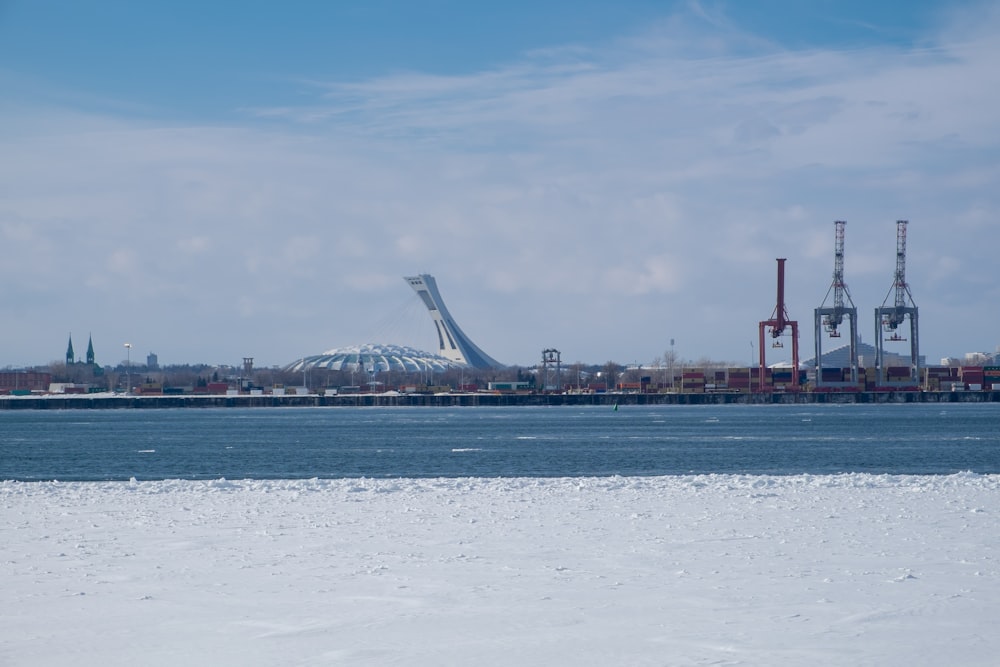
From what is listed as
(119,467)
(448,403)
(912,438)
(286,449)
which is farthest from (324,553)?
(448,403)

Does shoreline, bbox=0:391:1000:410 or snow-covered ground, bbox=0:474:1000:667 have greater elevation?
snow-covered ground, bbox=0:474:1000:667

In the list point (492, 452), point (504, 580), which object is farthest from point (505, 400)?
point (504, 580)

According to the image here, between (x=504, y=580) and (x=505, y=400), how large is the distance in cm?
11305

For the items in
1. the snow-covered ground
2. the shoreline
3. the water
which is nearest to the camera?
the snow-covered ground

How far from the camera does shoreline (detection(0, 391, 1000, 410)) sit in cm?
11862

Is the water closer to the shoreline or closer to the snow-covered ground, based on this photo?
the snow-covered ground

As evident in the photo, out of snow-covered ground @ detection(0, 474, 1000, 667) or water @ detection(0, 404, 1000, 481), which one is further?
water @ detection(0, 404, 1000, 481)

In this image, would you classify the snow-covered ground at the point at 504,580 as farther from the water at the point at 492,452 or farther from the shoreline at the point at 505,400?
the shoreline at the point at 505,400

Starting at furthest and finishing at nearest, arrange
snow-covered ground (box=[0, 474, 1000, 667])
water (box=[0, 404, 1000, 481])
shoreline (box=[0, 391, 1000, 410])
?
shoreline (box=[0, 391, 1000, 410]) < water (box=[0, 404, 1000, 481]) < snow-covered ground (box=[0, 474, 1000, 667])

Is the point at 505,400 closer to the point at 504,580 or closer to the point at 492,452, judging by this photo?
the point at 492,452

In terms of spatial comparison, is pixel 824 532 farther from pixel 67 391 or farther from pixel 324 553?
pixel 67 391

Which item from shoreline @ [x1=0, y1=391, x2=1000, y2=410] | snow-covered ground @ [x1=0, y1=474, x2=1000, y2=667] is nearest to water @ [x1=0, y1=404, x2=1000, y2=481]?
snow-covered ground @ [x1=0, y1=474, x2=1000, y2=667]

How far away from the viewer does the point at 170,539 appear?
1267 cm

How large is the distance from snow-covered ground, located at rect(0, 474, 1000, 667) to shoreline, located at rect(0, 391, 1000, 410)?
10119 cm
